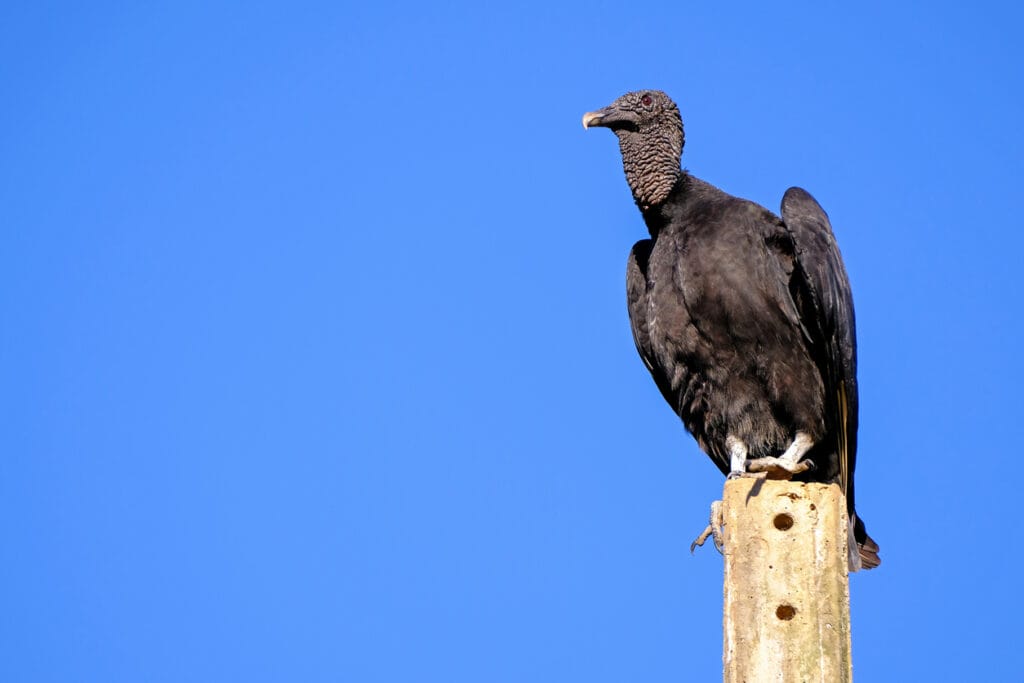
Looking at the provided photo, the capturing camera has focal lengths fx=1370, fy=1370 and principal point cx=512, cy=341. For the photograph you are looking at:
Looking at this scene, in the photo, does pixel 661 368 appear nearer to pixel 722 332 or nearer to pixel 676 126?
pixel 722 332

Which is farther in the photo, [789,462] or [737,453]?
[737,453]

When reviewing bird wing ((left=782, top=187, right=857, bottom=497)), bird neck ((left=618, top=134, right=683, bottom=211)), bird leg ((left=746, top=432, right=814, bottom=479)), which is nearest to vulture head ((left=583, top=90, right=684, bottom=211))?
bird neck ((left=618, top=134, right=683, bottom=211))

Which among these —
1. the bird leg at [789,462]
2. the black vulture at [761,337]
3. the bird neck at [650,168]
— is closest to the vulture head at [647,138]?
the bird neck at [650,168]

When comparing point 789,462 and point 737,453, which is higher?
point 737,453

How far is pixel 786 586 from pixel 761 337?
5.70 ft

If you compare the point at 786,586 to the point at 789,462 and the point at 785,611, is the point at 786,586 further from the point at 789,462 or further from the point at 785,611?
the point at 789,462

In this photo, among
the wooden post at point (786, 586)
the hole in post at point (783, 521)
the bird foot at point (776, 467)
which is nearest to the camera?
the wooden post at point (786, 586)

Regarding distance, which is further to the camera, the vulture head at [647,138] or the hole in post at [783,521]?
the vulture head at [647,138]

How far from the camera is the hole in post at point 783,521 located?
4.66m

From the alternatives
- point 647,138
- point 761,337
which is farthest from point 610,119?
point 761,337

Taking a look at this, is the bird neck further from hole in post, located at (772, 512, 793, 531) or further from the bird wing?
hole in post, located at (772, 512, 793, 531)

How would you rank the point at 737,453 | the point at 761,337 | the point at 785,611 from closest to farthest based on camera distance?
1. the point at 785,611
2. the point at 761,337
3. the point at 737,453

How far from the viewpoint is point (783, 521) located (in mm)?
4676

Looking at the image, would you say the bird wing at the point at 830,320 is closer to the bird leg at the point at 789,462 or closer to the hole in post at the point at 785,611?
the bird leg at the point at 789,462
